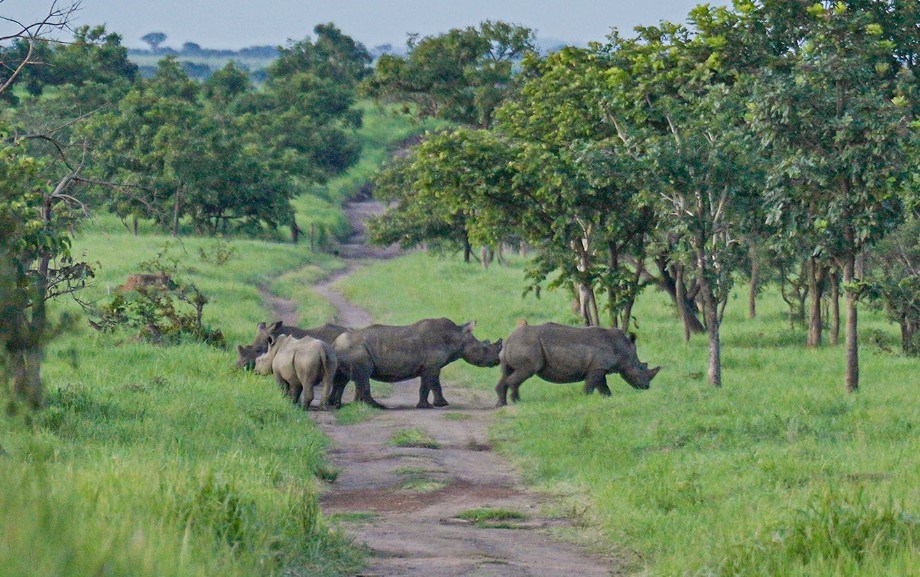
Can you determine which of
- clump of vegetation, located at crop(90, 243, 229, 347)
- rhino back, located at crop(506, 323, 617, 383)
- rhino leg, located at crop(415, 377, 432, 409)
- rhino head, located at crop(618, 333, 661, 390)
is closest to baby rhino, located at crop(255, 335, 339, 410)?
rhino leg, located at crop(415, 377, 432, 409)

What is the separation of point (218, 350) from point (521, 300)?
12806mm

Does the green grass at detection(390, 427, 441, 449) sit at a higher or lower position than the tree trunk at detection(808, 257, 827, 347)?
lower

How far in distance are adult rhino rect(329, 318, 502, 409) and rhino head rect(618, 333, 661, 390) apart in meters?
2.41

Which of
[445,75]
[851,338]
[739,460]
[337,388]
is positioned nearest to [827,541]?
[739,460]

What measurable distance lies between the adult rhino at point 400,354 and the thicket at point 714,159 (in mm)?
3389

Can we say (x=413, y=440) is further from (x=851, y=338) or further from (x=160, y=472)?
(x=160, y=472)

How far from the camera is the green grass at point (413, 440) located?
14009 mm

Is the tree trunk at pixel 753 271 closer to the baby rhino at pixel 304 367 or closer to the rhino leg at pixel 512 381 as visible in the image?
the rhino leg at pixel 512 381

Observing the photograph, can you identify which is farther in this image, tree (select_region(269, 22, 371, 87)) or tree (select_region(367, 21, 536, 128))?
tree (select_region(269, 22, 371, 87))

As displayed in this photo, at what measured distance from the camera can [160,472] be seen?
8.14m

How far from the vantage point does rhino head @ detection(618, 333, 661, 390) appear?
1827cm

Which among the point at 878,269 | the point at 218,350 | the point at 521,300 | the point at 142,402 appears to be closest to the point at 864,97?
the point at 142,402

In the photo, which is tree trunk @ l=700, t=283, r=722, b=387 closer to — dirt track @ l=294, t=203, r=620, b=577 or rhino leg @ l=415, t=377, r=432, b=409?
dirt track @ l=294, t=203, r=620, b=577

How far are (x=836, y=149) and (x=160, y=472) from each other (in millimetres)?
10669
